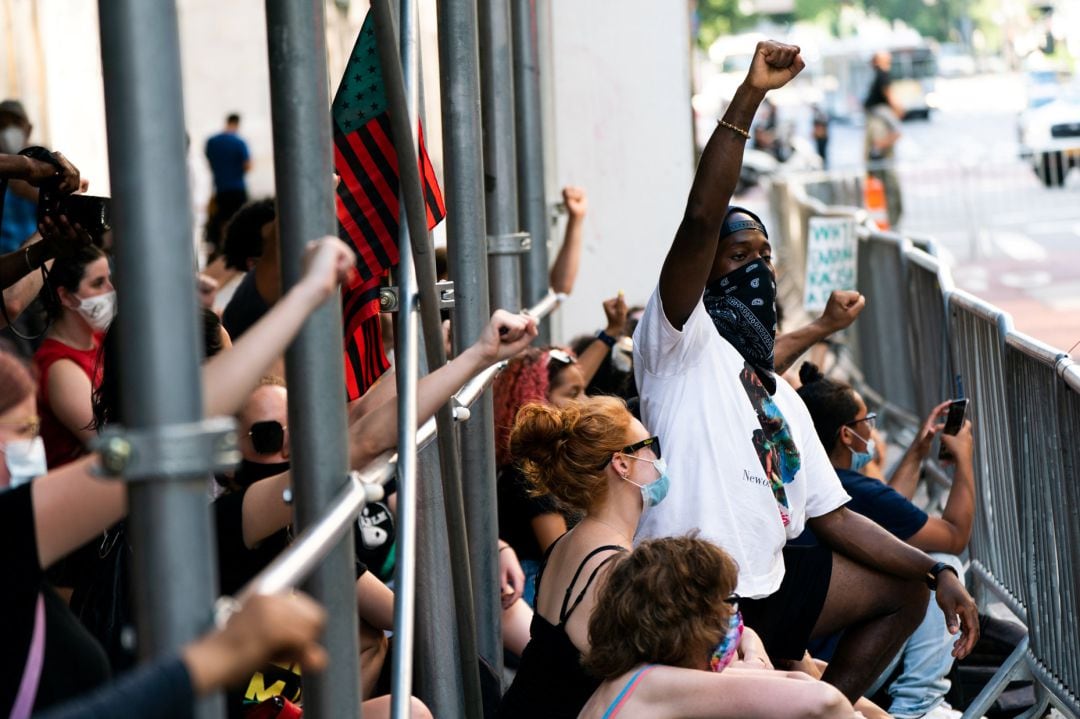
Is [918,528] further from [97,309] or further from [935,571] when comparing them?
[97,309]

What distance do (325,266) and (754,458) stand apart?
6.80ft

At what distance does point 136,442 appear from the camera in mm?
1565

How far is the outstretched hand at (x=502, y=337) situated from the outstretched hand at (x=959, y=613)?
1.65 m

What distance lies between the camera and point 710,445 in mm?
3838

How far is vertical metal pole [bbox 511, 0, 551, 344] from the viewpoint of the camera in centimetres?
616

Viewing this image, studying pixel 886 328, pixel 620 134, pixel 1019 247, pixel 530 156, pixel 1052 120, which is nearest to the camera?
pixel 530 156

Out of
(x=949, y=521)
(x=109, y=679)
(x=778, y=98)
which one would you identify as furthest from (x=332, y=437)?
(x=778, y=98)

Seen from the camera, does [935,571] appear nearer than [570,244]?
Yes

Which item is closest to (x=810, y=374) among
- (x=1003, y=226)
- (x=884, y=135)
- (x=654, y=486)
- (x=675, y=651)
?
(x=654, y=486)

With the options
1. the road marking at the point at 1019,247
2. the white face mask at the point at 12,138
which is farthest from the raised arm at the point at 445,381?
the road marking at the point at 1019,247

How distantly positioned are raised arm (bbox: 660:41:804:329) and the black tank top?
68cm

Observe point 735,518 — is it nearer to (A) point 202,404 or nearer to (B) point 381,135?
(B) point 381,135

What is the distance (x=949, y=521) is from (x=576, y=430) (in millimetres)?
1954

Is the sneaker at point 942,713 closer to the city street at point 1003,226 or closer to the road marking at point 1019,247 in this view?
the city street at point 1003,226
